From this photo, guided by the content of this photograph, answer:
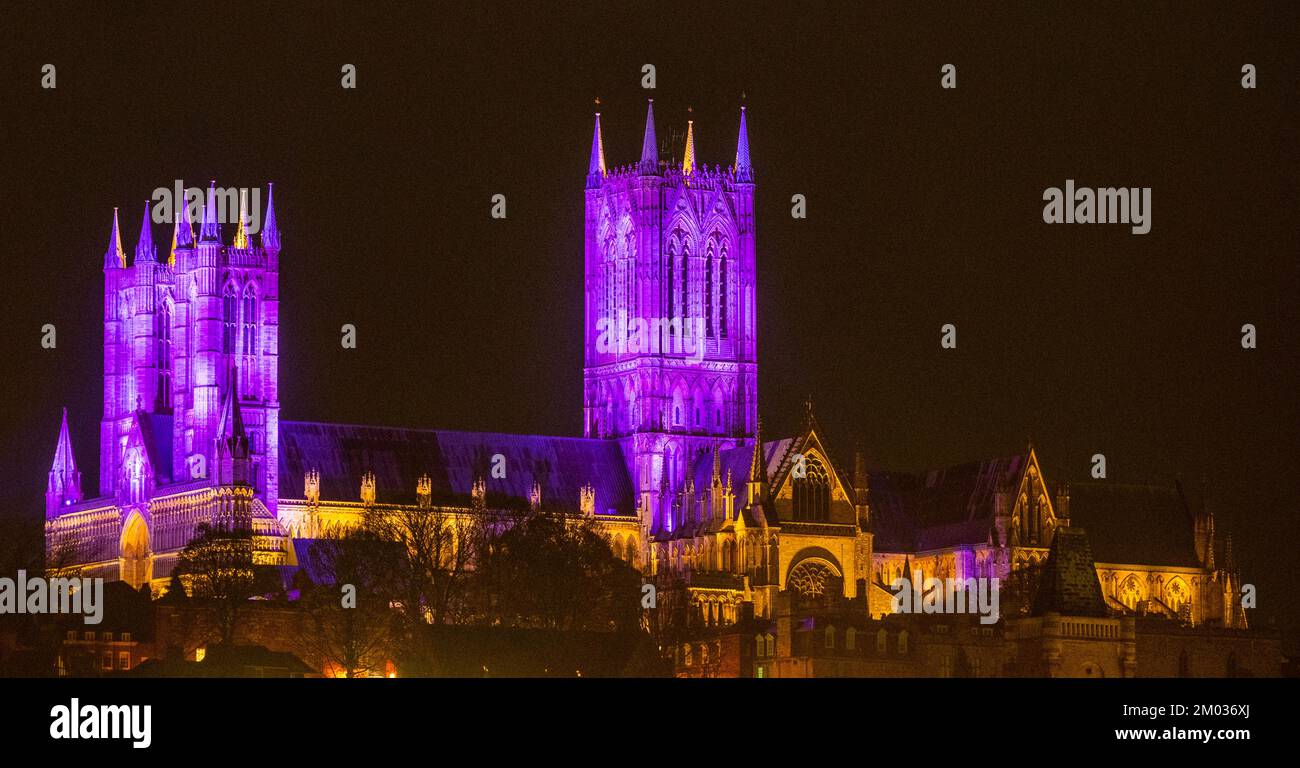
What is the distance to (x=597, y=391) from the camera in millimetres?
198750

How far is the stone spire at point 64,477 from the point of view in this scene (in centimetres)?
19538

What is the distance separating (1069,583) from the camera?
Answer: 153000mm

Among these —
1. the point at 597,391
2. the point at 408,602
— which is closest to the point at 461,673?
the point at 408,602

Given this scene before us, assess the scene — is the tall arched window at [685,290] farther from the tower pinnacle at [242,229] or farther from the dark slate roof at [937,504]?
the tower pinnacle at [242,229]

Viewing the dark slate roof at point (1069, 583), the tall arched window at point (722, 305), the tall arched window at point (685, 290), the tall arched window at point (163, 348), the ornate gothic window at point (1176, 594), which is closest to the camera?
the dark slate roof at point (1069, 583)

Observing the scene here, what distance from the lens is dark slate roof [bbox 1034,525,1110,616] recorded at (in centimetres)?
15262

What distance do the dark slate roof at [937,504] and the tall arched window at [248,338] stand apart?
29660 millimetres

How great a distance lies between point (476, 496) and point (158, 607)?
26.6 meters

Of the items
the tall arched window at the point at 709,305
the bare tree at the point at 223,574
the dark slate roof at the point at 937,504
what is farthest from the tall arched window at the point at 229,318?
the dark slate roof at the point at 937,504

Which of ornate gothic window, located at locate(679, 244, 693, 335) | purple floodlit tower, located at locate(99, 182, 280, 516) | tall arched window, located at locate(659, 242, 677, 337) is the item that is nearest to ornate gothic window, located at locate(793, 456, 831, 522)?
tall arched window, located at locate(659, 242, 677, 337)

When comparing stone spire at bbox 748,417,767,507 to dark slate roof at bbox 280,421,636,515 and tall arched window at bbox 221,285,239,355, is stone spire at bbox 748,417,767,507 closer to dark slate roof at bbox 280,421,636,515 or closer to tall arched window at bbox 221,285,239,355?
dark slate roof at bbox 280,421,636,515

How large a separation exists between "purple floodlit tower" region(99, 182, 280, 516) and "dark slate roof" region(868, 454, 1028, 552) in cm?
2902
